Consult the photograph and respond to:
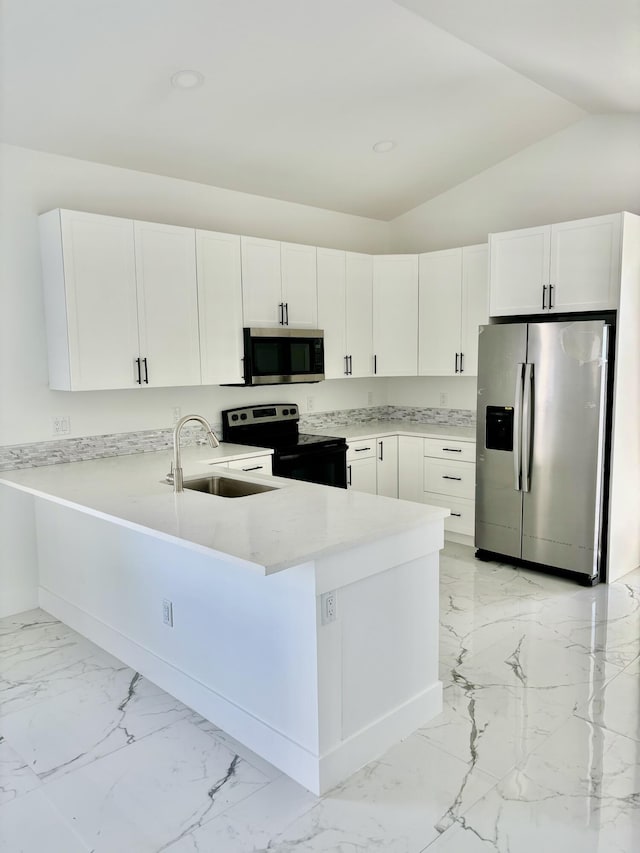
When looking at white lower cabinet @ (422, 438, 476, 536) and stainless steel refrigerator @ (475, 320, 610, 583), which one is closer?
stainless steel refrigerator @ (475, 320, 610, 583)

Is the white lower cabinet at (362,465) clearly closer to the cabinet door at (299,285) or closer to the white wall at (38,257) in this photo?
the white wall at (38,257)

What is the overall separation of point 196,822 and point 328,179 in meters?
4.25

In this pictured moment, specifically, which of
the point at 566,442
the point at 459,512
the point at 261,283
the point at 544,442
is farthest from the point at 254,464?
the point at 566,442

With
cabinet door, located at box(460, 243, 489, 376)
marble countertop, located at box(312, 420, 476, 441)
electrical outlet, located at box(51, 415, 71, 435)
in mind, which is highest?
cabinet door, located at box(460, 243, 489, 376)

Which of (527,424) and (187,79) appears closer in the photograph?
(187,79)

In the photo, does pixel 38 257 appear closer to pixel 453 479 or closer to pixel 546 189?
pixel 453 479

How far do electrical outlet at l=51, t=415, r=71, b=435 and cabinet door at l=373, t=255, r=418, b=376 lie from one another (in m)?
2.58

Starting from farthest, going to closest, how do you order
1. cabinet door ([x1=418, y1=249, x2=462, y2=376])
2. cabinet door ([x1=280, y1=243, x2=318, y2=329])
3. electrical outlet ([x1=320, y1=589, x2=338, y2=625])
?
cabinet door ([x1=418, y1=249, x2=462, y2=376]) → cabinet door ([x1=280, y1=243, x2=318, y2=329]) → electrical outlet ([x1=320, y1=589, x2=338, y2=625])

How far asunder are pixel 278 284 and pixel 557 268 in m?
1.92

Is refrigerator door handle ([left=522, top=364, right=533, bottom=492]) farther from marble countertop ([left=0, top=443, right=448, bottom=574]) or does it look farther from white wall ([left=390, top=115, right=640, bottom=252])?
marble countertop ([left=0, top=443, right=448, bottom=574])

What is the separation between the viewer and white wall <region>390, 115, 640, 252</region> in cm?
436

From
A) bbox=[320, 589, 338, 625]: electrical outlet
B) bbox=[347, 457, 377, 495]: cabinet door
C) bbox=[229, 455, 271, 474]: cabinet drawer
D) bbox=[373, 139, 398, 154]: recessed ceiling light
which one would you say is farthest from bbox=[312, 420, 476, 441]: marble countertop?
bbox=[320, 589, 338, 625]: electrical outlet

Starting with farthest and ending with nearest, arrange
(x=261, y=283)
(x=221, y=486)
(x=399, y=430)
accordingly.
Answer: (x=399, y=430)
(x=261, y=283)
(x=221, y=486)

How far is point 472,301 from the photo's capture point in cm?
496
